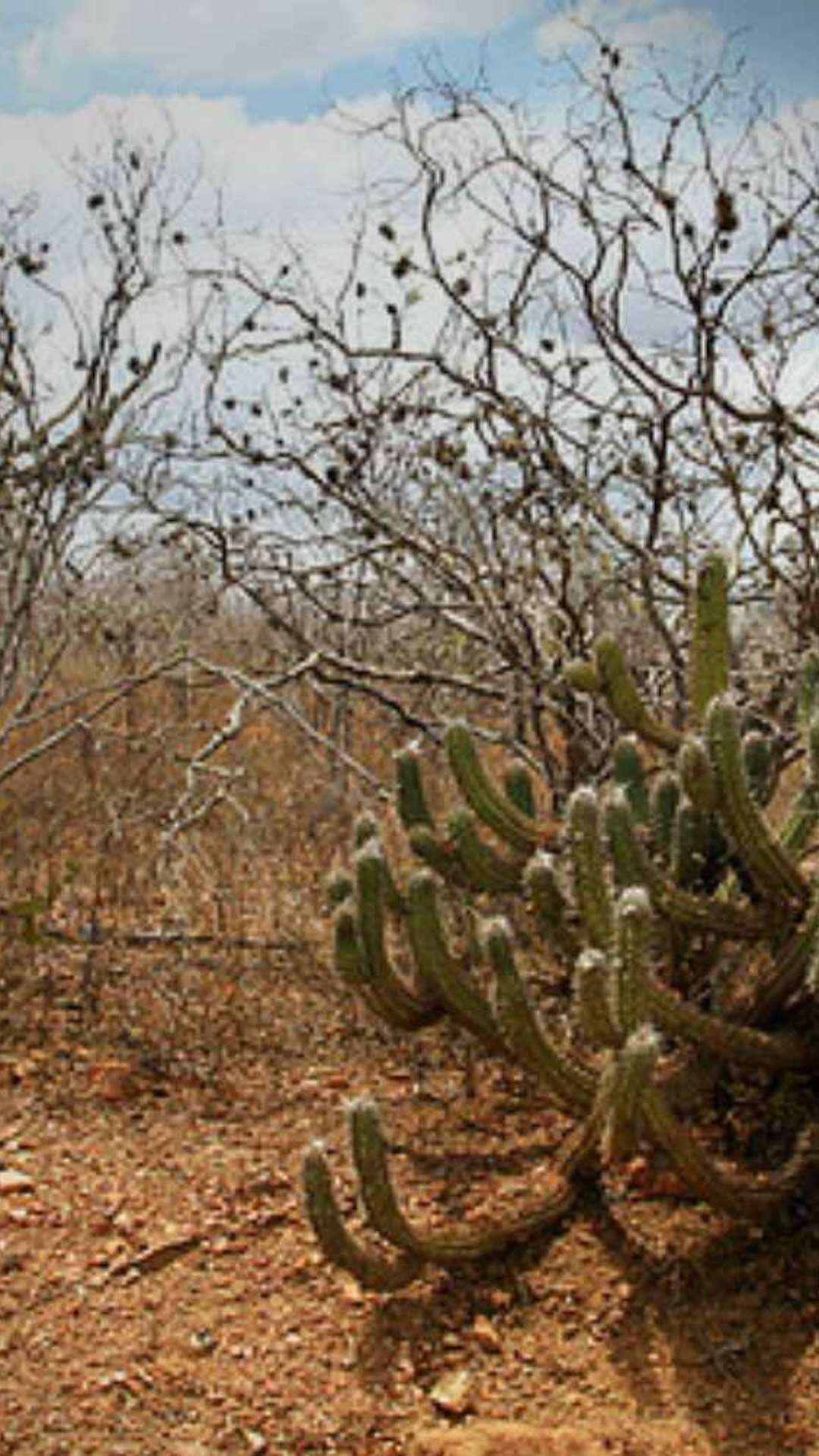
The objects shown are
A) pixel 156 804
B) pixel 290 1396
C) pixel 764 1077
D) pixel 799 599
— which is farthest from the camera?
pixel 156 804

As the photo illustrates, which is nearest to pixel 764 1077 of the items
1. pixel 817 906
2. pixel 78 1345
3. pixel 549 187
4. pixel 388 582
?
pixel 817 906

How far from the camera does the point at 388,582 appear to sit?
271 inches

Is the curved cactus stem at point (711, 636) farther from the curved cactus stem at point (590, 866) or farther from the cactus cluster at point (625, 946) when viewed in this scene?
the curved cactus stem at point (590, 866)

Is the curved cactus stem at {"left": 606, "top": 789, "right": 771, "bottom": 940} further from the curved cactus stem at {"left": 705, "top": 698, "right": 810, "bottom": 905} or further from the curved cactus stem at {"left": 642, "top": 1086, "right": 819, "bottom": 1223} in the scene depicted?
the curved cactus stem at {"left": 642, "top": 1086, "right": 819, "bottom": 1223}

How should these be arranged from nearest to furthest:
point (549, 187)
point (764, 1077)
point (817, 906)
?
point (817, 906), point (764, 1077), point (549, 187)

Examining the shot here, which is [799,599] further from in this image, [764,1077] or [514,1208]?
[514,1208]

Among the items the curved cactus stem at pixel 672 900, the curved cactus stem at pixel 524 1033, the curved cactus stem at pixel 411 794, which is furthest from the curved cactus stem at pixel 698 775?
the curved cactus stem at pixel 411 794

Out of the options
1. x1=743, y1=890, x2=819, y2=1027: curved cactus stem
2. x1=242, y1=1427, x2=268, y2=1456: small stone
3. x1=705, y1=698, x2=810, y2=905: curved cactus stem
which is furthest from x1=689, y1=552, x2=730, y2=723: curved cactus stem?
x1=242, y1=1427, x2=268, y2=1456: small stone

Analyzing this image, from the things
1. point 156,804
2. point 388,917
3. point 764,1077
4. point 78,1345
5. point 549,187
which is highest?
point 549,187

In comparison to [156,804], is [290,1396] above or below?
below

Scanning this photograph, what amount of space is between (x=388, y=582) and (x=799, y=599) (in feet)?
8.85

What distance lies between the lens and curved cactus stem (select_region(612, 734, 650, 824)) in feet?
12.6

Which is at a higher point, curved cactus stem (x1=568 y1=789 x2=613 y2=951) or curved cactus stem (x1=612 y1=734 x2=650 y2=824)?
curved cactus stem (x1=612 y1=734 x2=650 y2=824)

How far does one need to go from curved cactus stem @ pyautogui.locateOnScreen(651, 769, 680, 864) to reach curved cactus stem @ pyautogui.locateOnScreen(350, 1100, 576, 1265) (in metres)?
0.89
